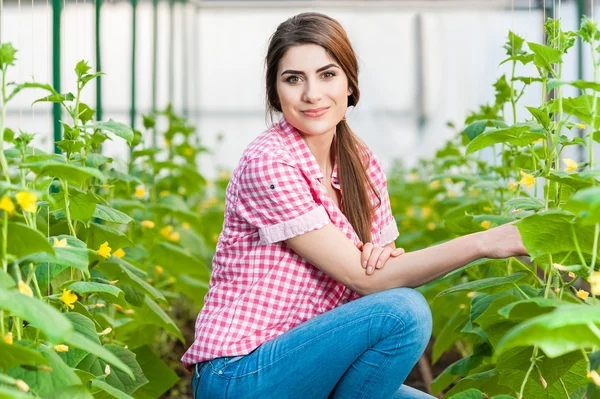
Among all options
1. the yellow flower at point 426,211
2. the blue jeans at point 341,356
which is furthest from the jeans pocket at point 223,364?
the yellow flower at point 426,211

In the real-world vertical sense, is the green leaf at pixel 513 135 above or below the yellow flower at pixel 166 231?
above

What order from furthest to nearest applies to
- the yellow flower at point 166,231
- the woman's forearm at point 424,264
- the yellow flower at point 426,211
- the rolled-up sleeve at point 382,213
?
the yellow flower at point 426,211
the yellow flower at point 166,231
the rolled-up sleeve at point 382,213
the woman's forearm at point 424,264

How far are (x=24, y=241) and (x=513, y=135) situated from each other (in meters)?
1.16

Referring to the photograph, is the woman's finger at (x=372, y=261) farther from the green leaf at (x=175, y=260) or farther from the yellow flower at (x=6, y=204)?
the green leaf at (x=175, y=260)

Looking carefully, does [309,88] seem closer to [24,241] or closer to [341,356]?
[341,356]

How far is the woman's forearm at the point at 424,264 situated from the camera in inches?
85.6

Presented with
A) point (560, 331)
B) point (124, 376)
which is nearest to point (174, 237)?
point (124, 376)

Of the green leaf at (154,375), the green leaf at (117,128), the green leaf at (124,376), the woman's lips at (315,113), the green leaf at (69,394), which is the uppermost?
the woman's lips at (315,113)

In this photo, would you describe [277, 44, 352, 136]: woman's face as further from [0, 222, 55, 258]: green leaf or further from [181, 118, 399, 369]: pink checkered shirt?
[0, 222, 55, 258]: green leaf

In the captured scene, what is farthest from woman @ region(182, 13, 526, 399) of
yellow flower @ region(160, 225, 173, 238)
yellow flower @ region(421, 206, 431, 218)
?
yellow flower @ region(421, 206, 431, 218)

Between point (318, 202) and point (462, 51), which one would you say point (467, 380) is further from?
Result: point (462, 51)

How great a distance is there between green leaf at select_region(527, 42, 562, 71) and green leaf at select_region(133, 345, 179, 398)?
1.38 m

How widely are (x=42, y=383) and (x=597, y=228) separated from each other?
1.00 meters

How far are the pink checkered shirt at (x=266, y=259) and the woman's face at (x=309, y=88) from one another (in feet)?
0.24
